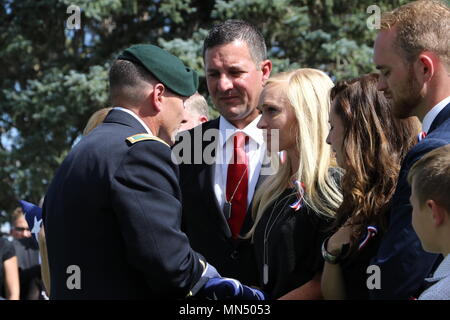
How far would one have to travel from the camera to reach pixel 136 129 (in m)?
3.12

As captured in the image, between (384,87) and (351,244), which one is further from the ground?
(384,87)

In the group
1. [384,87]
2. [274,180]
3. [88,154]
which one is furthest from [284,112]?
[88,154]

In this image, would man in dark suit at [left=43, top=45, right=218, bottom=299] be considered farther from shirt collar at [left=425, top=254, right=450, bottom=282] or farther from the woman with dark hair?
shirt collar at [left=425, top=254, right=450, bottom=282]

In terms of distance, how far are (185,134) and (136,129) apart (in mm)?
1233

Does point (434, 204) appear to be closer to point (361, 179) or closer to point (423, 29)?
point (361, 179)

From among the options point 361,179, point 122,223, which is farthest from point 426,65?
point 122,223

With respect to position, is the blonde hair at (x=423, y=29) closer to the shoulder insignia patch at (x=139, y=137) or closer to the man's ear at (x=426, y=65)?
Result: the man's ear at (x=426, y=65)

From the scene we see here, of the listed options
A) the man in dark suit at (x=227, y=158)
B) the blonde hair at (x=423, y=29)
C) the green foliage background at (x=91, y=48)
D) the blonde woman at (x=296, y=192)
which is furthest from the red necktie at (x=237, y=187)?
the green foliage background at (x=91, y=48)

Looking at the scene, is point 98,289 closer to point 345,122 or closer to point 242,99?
point 345,122

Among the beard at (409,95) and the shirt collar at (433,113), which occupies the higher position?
the beard at (409,95)

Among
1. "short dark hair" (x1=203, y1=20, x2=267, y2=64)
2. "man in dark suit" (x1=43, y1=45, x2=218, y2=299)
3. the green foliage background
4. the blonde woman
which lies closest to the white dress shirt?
the blonde woman

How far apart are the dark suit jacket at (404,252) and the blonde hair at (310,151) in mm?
723

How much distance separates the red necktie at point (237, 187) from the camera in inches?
157

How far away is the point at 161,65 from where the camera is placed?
10.6 ft
